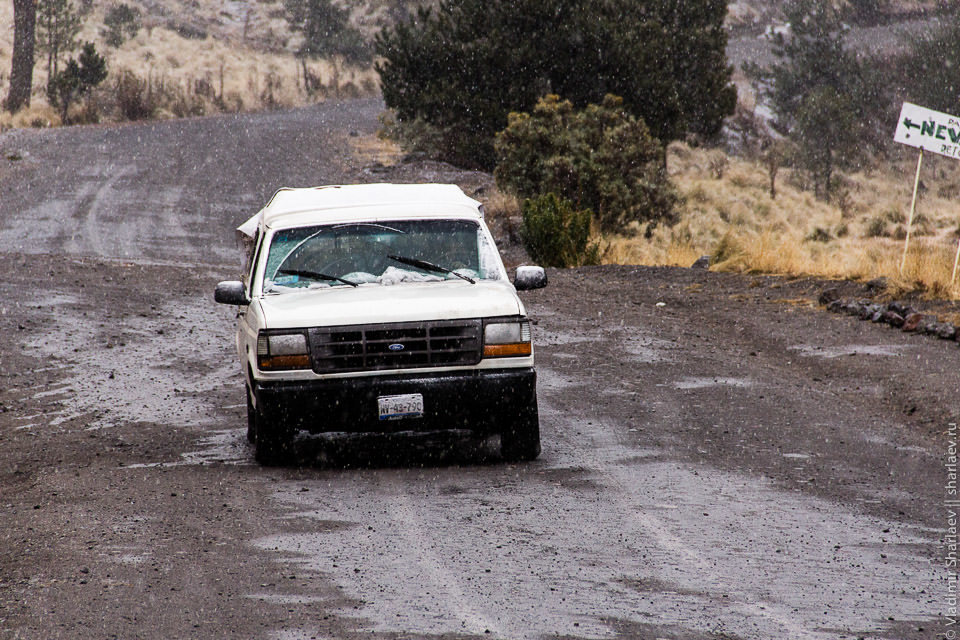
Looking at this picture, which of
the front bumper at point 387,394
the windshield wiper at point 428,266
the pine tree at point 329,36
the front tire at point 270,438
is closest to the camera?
the front bumper at point 387,394

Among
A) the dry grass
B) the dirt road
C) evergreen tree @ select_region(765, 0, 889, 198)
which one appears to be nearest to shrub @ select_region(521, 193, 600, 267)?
the dry grass

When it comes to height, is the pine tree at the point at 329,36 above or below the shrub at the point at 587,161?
above

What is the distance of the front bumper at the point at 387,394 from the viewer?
25.6 feet

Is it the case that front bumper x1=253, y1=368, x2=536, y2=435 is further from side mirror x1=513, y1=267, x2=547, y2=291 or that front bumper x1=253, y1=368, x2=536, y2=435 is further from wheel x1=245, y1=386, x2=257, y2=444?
side mirror x1=513, y1=267, x2=547, y2=291

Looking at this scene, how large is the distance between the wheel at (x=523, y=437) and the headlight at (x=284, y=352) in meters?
1.43

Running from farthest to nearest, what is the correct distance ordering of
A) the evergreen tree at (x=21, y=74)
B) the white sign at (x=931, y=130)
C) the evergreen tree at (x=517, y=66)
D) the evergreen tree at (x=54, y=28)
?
1. the evergreen tree at (x=54, y=28)
2. the evergreen tree at (x=21, y=74)
3. the evergreen tree at (x=517, y=66)
4. the white sign at (x=931, y=130)

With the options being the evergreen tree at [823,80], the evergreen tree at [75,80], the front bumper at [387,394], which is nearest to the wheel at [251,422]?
the front bumper at [387,394]

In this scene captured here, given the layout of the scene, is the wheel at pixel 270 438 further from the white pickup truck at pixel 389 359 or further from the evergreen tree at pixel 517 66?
the evergreen tree at pixel 517 66

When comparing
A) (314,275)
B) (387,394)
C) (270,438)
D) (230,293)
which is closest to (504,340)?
(387,394)

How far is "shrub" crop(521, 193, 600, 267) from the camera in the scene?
72.0 ft

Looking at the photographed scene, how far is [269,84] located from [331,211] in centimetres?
4799

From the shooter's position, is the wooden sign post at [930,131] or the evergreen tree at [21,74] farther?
the evergreen tree at [21,74]

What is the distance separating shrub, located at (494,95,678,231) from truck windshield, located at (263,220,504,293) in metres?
17.5

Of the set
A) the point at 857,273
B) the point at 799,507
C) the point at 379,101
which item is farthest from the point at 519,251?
the point at 379,101
